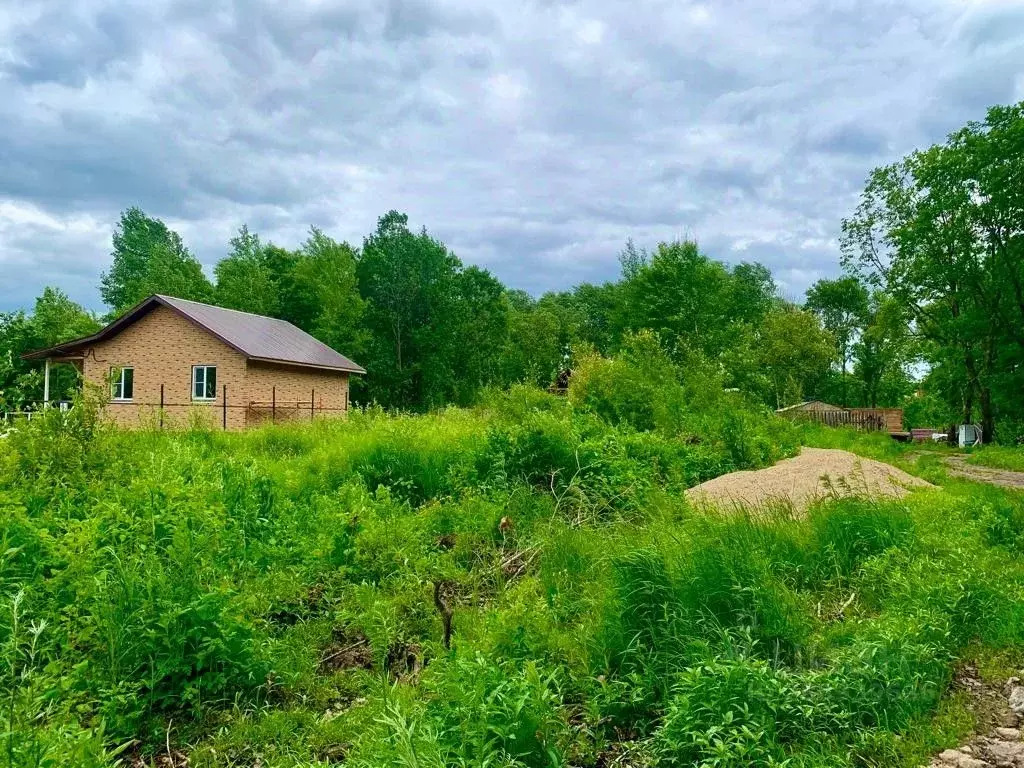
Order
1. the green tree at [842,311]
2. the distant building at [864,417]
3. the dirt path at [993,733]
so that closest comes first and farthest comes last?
1. the dirt path at [993,733]
2. the distant building at [864,417]
3. the green tree at [842,311]

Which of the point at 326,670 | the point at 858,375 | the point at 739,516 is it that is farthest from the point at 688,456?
the point at 858,375

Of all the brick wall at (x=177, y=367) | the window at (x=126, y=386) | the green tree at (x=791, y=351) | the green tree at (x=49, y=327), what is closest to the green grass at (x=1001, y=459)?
the brick wall at (x=177, y=367)

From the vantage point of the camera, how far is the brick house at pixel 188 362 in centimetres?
2169

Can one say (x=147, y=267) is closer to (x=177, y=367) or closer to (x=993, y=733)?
(x=177, y=367)

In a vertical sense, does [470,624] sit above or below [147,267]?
below

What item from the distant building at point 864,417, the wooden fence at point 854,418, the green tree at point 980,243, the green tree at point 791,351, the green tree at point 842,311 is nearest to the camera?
the green tree at point 980,243

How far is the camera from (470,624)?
399 centimetres

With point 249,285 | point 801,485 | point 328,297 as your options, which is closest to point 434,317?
point 328,297

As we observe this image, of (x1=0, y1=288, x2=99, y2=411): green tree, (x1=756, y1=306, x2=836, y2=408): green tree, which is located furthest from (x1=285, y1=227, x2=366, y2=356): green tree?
(x1=756, y1=306, x2=836, y2=408): green tree

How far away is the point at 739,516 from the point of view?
486cm

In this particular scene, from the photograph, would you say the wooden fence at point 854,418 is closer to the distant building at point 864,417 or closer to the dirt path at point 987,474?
the distant building at point 864,417

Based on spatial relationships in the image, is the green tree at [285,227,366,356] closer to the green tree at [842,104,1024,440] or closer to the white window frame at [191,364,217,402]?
the white window frame at [191,364,217,402]

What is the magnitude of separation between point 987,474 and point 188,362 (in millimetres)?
22529

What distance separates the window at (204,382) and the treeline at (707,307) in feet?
20.4
